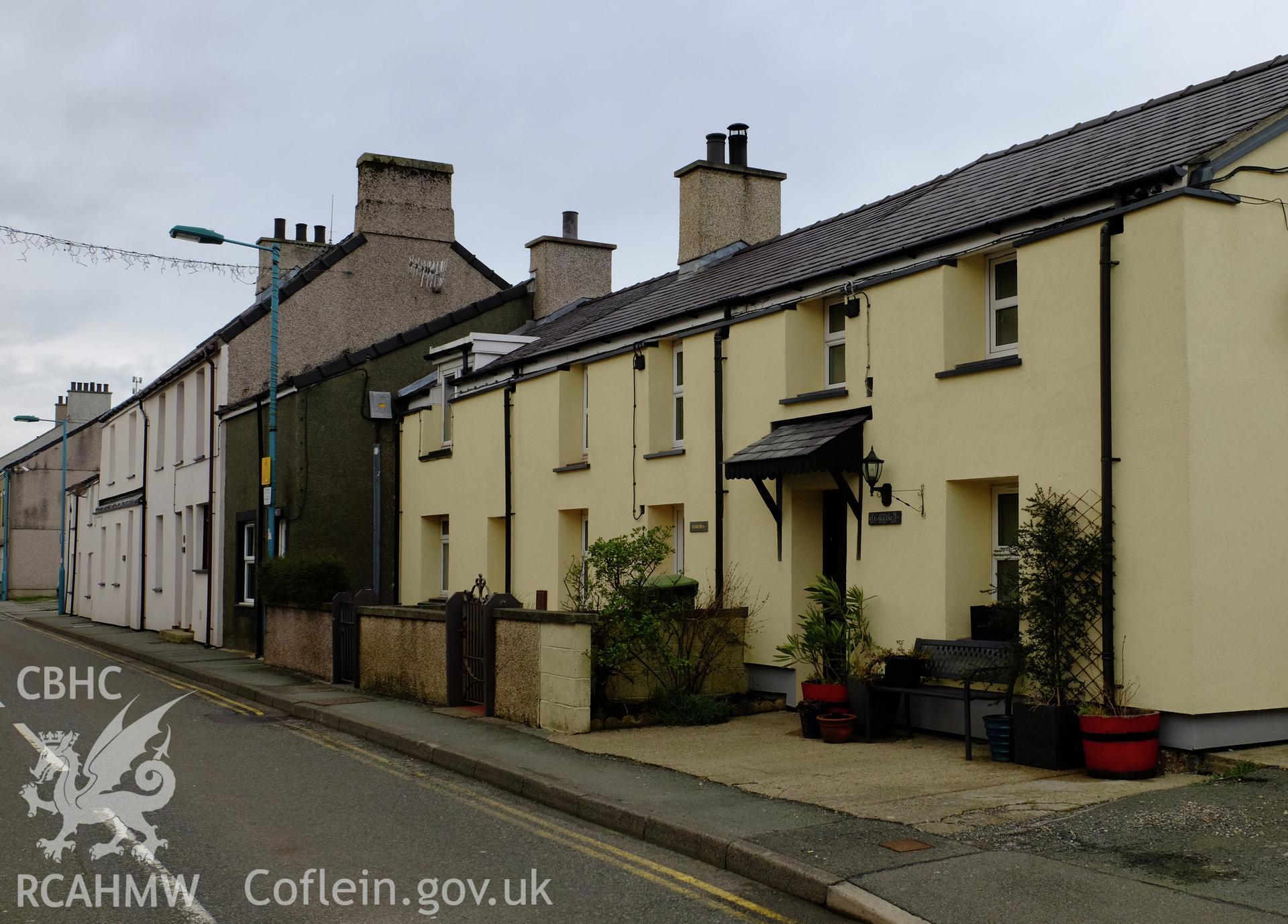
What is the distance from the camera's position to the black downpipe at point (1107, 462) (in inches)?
388

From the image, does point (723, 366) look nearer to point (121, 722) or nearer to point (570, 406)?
point (570, 406)

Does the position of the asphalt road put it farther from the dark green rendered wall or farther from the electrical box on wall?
the electrical box on wall

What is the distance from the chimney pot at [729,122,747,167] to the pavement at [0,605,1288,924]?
37.4 feet

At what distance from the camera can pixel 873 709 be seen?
1159 centimetres

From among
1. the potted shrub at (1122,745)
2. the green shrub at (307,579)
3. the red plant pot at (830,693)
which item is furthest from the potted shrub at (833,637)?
the green shrub at (307,579)

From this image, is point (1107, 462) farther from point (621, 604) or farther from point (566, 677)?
point (566, 677)

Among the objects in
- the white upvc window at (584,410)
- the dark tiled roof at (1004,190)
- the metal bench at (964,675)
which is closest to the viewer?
the metal bench at (964,675)

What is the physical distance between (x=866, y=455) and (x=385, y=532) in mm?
13287

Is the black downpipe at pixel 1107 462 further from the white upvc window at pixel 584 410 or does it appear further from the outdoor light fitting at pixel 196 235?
the outdoor light fitting at pixel 196 235

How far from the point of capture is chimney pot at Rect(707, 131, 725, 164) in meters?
20.2

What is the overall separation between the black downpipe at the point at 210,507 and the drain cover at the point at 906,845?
20.8 meters

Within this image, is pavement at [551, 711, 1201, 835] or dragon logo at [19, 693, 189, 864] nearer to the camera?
dragon logo at [19, 693, 189, 864]

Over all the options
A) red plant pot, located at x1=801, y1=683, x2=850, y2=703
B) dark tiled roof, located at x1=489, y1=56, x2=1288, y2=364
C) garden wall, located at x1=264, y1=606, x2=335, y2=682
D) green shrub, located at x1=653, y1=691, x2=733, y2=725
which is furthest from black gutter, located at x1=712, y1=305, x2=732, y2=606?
garden wall, located at x1=264, y1=606, x2=335, y2=682

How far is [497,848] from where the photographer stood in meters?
7.88
